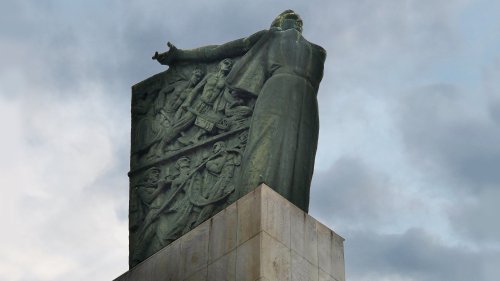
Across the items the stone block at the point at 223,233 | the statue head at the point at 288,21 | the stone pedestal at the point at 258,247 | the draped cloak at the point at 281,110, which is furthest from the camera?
the statue head at the point at 288,21

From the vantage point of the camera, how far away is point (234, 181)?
19.8 m

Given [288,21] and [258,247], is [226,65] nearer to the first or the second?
[288,21]

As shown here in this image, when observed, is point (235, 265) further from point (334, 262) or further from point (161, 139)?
point (161, 139)

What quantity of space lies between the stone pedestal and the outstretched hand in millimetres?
4501

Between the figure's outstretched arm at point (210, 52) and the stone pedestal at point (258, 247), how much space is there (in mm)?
3897

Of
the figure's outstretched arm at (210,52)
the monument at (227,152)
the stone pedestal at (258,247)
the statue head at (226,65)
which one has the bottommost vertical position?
the stone pedestal at (258,247)

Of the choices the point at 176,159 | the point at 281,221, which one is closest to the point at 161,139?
the point at 176,159

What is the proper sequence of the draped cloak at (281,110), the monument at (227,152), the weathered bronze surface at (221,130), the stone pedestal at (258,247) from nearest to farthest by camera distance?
1. the stone pedestal at (258,247)
2. the monument at (227,152)
3. the draped cloak at (281,110)
4. the weathered bronze surface at (221,130)

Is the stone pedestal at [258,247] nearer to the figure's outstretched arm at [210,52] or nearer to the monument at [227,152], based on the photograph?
the monument at [227,152]

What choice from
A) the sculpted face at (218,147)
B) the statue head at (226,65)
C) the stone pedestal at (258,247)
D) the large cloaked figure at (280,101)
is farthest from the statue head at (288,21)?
the stone pedestal at (258,247)

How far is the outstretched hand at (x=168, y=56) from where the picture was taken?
74.3ft

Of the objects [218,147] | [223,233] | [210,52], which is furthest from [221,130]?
[223,233]

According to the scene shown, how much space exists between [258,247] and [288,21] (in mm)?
5426

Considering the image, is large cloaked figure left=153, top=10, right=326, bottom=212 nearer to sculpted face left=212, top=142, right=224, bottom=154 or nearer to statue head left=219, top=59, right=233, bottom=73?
statue head left=219, top=59, right=233, bottom=73
